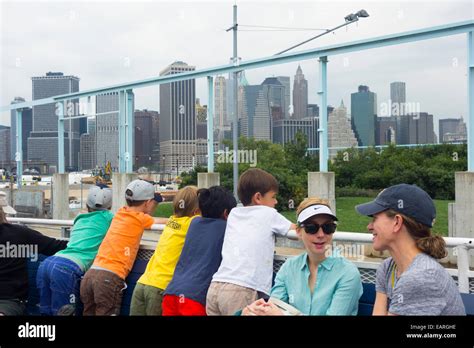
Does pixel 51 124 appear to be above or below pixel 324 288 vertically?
above

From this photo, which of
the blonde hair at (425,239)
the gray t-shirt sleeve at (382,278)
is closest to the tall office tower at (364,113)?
the gray t-shirt sleeve at (382,278)

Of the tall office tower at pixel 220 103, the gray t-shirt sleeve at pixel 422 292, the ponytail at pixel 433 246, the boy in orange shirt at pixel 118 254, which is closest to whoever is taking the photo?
the gray t-shirt sleeve at pixel 422 292

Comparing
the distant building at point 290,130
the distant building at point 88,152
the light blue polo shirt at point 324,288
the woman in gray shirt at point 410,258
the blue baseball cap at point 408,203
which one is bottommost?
the light blue polo shirt at point 324,288

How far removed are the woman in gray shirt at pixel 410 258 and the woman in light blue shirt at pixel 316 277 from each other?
199 millimetres

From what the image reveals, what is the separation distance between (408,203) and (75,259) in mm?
2711

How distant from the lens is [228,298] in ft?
10.1

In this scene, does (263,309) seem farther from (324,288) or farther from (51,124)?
(51,124)

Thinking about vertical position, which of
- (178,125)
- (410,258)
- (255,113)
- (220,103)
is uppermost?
(220,103)

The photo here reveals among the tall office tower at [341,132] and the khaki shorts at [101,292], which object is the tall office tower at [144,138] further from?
the khaki shorts at [101,292]

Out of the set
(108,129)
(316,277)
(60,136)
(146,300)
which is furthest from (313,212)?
(108,129)

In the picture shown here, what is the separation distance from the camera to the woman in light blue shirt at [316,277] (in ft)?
8.64

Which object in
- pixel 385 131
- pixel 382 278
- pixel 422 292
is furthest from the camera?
pixel 385 131

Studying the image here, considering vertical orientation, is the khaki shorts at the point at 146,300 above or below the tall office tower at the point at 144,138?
below
